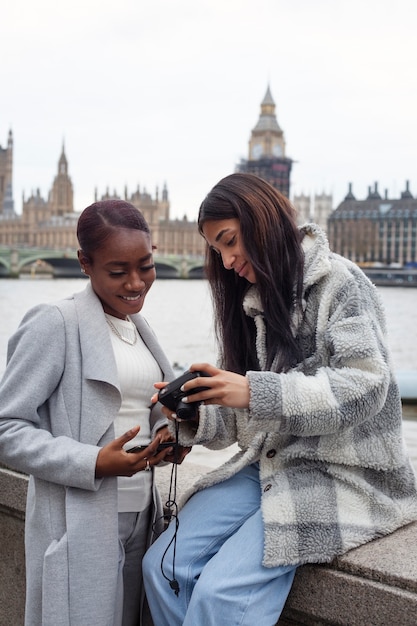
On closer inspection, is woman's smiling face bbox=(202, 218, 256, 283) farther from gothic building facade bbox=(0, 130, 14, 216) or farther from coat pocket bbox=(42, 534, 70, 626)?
gothic building facade bbox=(0, 130, 14, 216)

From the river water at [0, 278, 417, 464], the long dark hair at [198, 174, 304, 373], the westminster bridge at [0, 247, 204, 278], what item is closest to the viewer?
the long dark hair at [198, 174, 304, 373]

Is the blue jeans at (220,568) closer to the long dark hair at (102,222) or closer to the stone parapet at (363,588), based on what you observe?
the stone parapet at (363,588)

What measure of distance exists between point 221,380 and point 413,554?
293mm

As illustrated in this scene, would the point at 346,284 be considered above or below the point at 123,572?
above

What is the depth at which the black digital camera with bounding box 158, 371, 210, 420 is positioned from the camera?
95cm

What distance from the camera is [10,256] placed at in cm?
2905

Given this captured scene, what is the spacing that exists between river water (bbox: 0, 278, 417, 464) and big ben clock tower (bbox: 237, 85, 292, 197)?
2242 cm

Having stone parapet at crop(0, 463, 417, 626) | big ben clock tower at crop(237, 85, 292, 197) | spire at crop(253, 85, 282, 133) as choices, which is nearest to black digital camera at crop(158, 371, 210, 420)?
stone parapet at crop(0, 463, 417, 626)

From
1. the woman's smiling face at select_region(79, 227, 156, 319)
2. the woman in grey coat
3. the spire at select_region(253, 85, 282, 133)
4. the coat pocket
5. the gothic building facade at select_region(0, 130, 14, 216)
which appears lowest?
the coat pocket

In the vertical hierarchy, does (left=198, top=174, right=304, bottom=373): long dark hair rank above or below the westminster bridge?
above

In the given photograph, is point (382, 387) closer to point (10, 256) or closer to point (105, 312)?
point (105, 312)

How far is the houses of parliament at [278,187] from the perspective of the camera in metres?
44.7

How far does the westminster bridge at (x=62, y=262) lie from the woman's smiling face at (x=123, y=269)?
25.3 meters

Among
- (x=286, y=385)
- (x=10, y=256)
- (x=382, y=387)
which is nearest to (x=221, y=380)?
(x=286, y=385)
